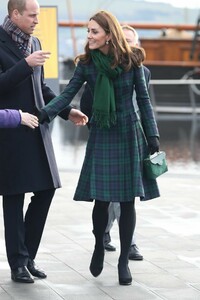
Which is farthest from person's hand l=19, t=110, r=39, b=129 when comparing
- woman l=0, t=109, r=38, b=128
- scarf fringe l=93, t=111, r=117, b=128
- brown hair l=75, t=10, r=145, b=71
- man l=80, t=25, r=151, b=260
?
man l=80, t=25, r=151, b=260

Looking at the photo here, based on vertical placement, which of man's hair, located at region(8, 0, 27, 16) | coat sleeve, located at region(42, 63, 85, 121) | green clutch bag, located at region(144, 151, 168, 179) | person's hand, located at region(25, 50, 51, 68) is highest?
man's hair, located at region(8, 0, 27, 16)

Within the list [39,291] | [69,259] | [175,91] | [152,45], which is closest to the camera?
[39,291]

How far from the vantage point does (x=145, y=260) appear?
7.84 meters

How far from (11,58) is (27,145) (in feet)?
1.84

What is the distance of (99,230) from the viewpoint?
23.8 ft

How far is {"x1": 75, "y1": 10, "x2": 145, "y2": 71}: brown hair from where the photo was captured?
6.97m

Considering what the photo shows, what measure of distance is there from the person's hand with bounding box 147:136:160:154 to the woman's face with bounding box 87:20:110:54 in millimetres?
641

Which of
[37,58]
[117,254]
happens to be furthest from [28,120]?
[117,254]

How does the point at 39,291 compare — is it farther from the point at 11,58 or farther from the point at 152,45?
the point at 152,45

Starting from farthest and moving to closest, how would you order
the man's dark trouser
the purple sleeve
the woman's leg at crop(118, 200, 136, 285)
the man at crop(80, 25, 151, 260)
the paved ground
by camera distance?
the man at crop(80, 25, 151, 260) < the woman's leg at crop(118, 200, 136, 285) < the man's dark trouser < the paved ground < the purple sleeve

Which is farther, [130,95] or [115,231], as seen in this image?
[115,231]

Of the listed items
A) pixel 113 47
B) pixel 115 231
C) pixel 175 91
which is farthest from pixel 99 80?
→ pixel 175 91

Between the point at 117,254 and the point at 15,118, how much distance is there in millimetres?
1998

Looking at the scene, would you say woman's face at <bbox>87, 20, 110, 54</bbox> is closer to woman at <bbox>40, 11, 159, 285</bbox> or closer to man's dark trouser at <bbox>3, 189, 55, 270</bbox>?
woman at <bbox>40, 11, 159, 285</bbox>
